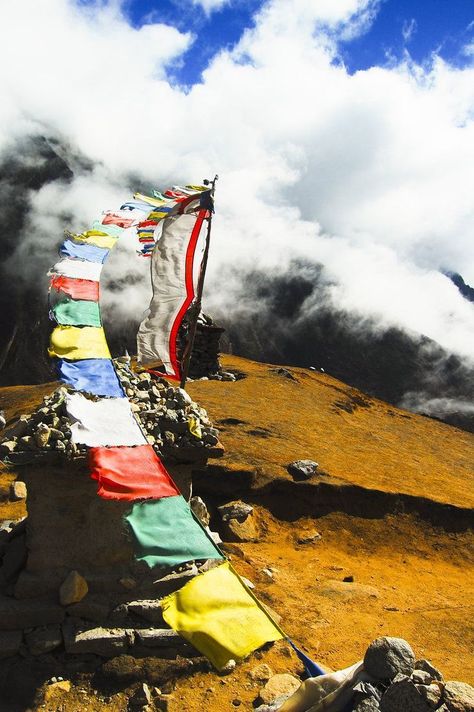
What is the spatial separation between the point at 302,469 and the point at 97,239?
7.28 metres

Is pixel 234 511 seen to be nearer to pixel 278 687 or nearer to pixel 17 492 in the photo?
pixel 17 492

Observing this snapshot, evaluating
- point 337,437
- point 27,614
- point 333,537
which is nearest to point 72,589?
point 27,614

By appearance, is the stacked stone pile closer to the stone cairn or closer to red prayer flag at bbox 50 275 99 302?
the stone cairn

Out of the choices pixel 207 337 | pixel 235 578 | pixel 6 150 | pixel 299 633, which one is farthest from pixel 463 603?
pixel 6 150

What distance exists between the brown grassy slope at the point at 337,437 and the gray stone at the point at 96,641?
6.27 metres

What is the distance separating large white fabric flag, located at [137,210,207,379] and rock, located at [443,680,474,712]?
516cm

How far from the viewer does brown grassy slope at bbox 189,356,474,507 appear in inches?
536

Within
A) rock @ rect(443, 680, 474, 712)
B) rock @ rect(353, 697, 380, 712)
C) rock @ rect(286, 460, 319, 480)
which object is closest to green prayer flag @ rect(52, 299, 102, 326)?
rock @ rect(353, 697, 380, 712)

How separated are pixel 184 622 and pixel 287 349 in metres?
38.5

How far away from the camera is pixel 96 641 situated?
634 cm

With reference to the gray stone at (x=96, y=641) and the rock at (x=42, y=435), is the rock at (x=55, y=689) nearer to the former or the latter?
the gray stone at (x=96, y=641)

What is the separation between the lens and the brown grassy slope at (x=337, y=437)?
13625 millimetres

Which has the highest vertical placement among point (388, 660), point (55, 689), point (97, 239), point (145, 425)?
point (97, 239)

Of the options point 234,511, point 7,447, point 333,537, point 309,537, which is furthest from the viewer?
point 333,537
